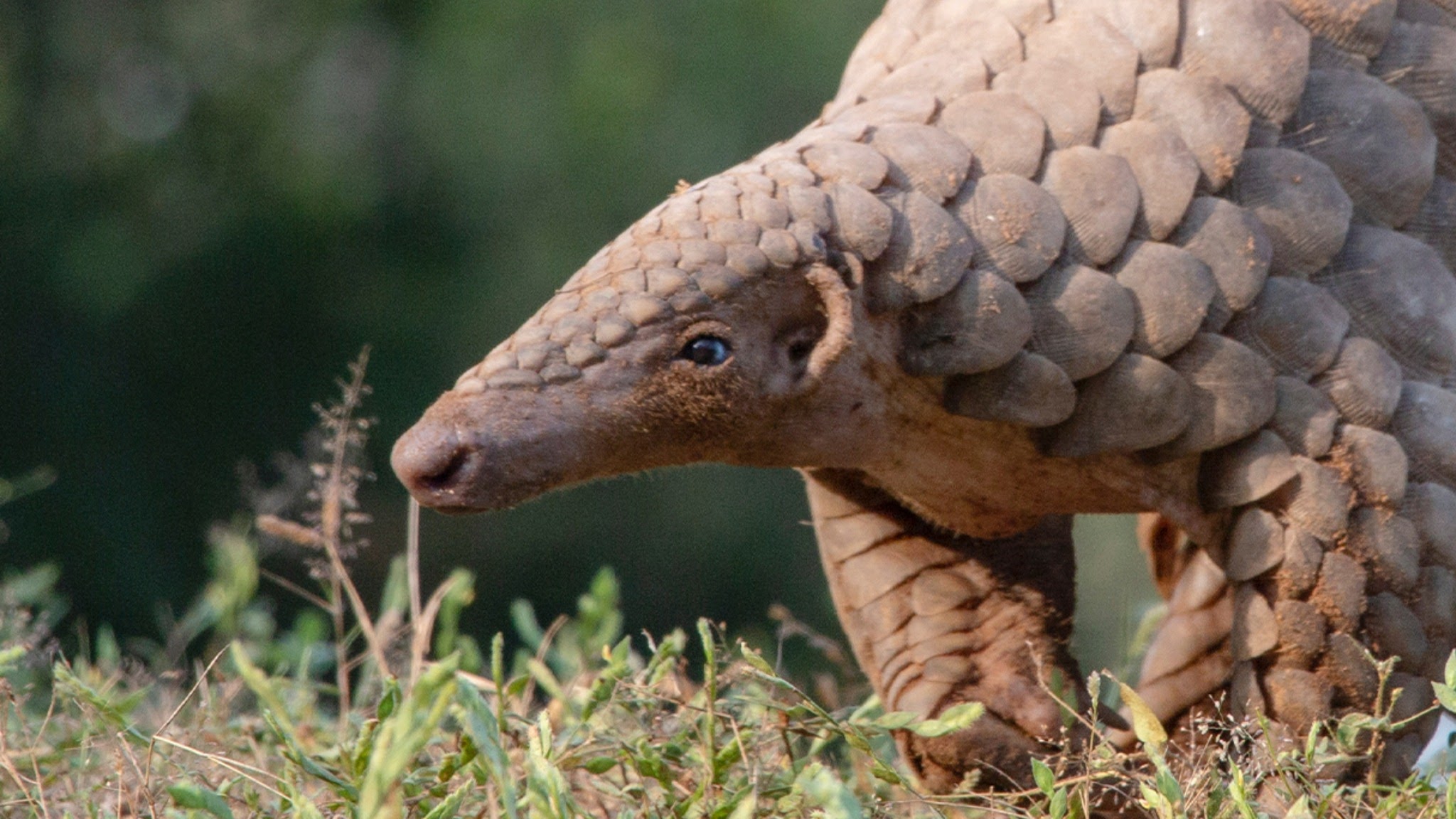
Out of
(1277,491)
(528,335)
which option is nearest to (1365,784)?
(1277,491)

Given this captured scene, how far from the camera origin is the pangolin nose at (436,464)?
5.83 feet

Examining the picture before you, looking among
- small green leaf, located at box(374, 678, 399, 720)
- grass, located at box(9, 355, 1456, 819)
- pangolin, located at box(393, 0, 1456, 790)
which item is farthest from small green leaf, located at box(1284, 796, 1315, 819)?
small green leaf, located at box(374, 678, 399, 720)

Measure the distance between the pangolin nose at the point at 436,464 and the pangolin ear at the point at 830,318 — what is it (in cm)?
40

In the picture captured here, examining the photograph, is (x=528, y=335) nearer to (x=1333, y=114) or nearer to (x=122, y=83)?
(x=1333, y=114)

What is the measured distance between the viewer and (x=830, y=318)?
1.91 meters


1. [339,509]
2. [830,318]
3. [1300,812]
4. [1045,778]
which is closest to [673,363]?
[830,318]

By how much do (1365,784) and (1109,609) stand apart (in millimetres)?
8874

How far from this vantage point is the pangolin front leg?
233 cm

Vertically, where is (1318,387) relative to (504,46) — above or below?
below

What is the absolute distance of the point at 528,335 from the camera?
1.84 metres

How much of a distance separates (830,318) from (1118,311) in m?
0.34

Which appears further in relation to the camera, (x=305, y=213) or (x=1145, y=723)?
(x=305, y=213)

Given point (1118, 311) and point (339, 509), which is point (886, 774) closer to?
point (1118, 311)

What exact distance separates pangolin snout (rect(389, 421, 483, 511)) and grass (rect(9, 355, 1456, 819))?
21 centimetres
